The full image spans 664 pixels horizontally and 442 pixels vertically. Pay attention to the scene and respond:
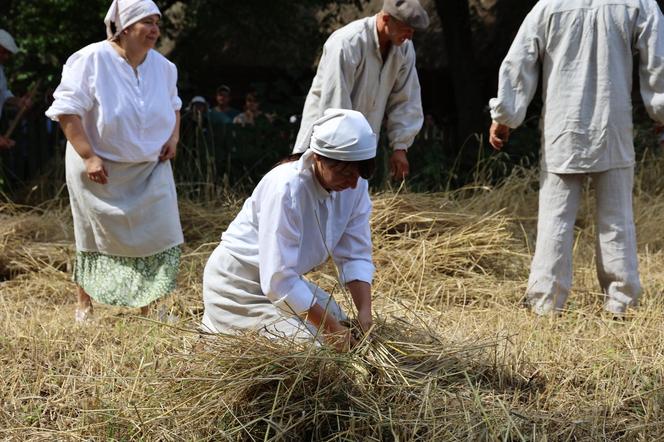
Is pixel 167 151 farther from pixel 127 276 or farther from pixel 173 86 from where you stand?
pixel 127 276

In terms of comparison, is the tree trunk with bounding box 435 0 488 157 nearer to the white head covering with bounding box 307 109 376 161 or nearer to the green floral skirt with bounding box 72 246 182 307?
the green floral skirt with bounding box 72 246 182 307

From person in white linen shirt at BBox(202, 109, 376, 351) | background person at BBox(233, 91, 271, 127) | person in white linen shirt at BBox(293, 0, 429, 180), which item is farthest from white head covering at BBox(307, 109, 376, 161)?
background person at BBox(233, 91, 271, 127)

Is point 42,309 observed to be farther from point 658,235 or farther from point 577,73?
point 658,235

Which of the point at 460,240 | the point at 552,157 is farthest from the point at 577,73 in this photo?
the point at 460,240

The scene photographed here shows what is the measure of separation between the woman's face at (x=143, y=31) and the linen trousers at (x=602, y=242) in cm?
181

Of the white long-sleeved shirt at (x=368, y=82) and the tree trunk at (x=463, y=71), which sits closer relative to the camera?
the white long-sleeved shirt at (x=368, y=82)

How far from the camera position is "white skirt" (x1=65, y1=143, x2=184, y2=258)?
4430 mm

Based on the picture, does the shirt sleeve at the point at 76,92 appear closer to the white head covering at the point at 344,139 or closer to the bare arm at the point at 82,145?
the bare arm at the point at 82,145

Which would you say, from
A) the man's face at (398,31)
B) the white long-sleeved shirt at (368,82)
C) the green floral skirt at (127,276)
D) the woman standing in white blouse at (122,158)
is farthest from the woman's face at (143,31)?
the man's face at (398,31)

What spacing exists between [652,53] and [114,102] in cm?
226

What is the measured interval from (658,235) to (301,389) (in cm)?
370

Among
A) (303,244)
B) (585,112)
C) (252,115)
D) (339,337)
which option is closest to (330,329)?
(339,337)

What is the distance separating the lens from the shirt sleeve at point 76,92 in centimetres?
423

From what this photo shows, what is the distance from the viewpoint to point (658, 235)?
600 cm
